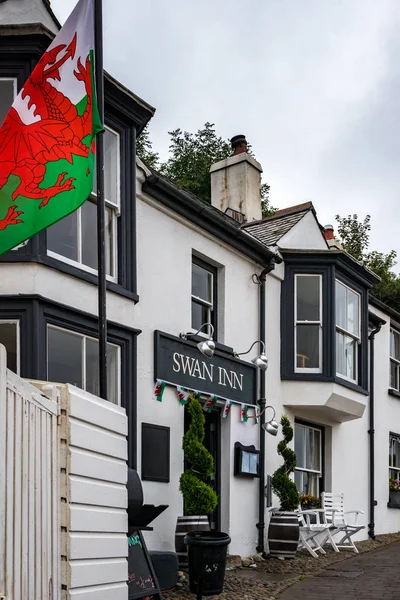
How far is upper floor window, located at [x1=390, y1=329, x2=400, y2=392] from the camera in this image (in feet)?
68.0

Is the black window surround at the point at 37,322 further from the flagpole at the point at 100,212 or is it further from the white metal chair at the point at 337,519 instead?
the white metal chair at the point at 337,519

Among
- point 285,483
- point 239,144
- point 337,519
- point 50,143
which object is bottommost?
point 337,519

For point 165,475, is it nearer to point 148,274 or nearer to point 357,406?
point 148,274

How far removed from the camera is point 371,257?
1275 inches

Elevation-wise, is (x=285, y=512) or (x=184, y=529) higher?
(x=184, y=529)

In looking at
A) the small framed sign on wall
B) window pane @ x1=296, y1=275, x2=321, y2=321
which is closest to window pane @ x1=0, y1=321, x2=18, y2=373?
the small framed sign on wall

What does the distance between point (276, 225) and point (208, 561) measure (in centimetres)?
815

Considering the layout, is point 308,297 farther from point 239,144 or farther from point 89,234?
point 89,234

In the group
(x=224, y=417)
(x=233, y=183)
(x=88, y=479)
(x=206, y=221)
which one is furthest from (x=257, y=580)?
(x=233, y=183)

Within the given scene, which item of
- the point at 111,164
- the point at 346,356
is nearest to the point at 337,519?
the point at 346,356

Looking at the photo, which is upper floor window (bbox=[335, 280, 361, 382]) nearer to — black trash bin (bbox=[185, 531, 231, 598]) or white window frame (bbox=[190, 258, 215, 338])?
white window frame (bbox=[190, 258, 215, 338])

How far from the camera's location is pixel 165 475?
38.1 ft

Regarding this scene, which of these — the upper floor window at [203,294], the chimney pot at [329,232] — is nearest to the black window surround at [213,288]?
the upper floor window at [203,294]

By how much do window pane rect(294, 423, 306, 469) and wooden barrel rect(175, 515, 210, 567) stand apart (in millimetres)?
4994
